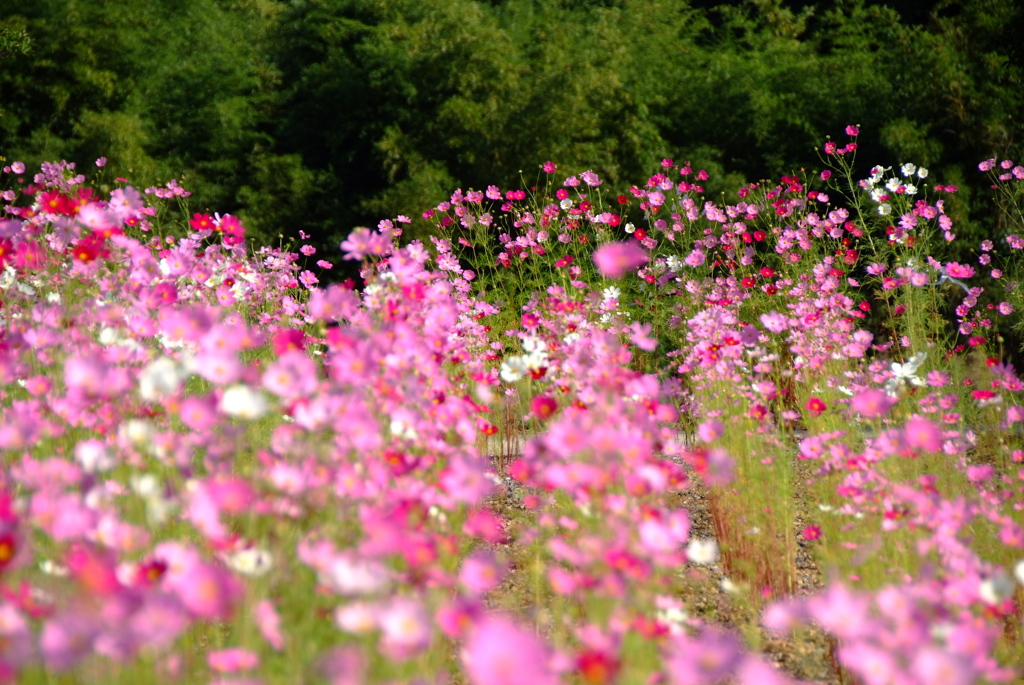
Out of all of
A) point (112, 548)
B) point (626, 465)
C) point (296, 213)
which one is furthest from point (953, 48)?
point (112, 548)

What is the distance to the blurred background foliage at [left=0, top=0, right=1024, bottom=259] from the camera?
8750 millimetres

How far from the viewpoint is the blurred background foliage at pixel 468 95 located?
875 cm

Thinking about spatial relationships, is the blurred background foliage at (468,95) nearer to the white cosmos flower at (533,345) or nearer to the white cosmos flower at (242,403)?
the white cosmos flower at (533,345)

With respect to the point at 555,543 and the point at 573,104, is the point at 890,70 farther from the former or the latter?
the point at 555,543

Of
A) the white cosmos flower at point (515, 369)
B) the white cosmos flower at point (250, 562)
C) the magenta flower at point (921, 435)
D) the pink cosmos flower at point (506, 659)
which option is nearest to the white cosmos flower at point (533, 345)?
the white cosmos flower at point (515, 369)

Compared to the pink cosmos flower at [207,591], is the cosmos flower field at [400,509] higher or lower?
lower

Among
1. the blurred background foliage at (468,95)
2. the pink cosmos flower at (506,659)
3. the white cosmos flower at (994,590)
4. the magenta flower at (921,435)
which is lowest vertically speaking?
the blurred background foliage at (468,95)

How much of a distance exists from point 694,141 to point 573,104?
5.22 feet

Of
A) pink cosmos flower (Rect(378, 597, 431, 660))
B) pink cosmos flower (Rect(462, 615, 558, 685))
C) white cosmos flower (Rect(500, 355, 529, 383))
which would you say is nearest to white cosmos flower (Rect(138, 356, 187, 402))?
pink cosmos flower (Rect(378, 597, 431, 660))

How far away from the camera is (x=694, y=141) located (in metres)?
10.7

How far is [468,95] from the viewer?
10.6m

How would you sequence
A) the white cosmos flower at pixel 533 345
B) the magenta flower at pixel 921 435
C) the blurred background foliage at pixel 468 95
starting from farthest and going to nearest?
the blurred background foliage at pixel 468 95 → the white cosmos flower at pixel 533 345 → the magenta flower at pixel 921 435

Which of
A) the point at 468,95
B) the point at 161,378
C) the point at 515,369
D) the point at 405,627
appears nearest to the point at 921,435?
the point at 515,369

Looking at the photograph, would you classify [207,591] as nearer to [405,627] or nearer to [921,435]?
[405,627]
